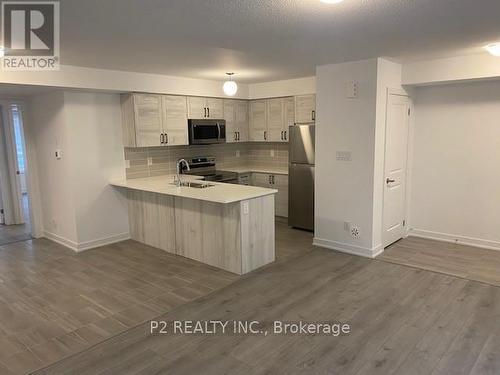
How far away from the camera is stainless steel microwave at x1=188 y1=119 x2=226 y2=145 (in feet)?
18.9

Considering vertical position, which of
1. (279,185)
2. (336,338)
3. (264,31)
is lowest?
(336,338)

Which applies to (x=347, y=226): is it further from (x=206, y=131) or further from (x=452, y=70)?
(x=206, y=131)

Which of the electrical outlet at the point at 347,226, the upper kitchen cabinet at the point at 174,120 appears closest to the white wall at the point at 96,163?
the upper kitchen cabinet at the point at 174,120

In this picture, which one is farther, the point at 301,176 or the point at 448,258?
the point at 301,176

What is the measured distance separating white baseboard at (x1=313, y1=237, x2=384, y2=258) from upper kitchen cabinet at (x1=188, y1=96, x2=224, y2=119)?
2.70 metres

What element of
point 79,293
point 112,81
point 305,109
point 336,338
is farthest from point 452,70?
point 79,293

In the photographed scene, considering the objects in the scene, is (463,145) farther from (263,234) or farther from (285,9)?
(285,9)

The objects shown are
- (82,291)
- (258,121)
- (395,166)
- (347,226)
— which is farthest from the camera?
(258,121)

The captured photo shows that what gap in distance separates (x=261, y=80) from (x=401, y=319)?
437cm

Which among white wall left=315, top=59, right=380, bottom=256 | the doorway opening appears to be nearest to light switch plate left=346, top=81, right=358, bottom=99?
white wall left=315, top=59, right=380, bottom=256

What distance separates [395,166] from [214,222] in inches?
100

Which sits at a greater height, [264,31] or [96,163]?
[264,31]

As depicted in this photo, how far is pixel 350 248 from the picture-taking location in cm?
469

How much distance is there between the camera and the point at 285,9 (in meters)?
2.44
